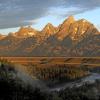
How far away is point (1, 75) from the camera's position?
50.7 metres

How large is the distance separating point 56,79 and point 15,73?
71.2 m

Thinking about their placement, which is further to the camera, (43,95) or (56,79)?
(56,79)

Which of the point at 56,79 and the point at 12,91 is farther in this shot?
the point at 56,79

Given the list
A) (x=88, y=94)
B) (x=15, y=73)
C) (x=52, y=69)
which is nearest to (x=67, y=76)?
(x=52, y=69)

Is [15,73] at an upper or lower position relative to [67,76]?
upper

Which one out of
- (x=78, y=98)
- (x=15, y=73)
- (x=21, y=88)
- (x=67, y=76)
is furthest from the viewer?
(x=67, y=76)

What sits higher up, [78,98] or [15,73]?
[15,73]

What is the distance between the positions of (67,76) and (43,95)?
281ft

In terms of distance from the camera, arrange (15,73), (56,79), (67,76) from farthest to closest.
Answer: (67,76)
(56,79)
(15,73)

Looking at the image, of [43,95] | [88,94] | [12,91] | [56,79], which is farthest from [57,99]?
[56,79]

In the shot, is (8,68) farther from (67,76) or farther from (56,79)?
(67,76)

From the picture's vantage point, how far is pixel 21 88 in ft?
165

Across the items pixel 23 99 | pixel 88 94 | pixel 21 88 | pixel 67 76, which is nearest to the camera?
pixel 23 99

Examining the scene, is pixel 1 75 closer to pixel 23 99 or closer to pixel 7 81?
pixel 7 81
